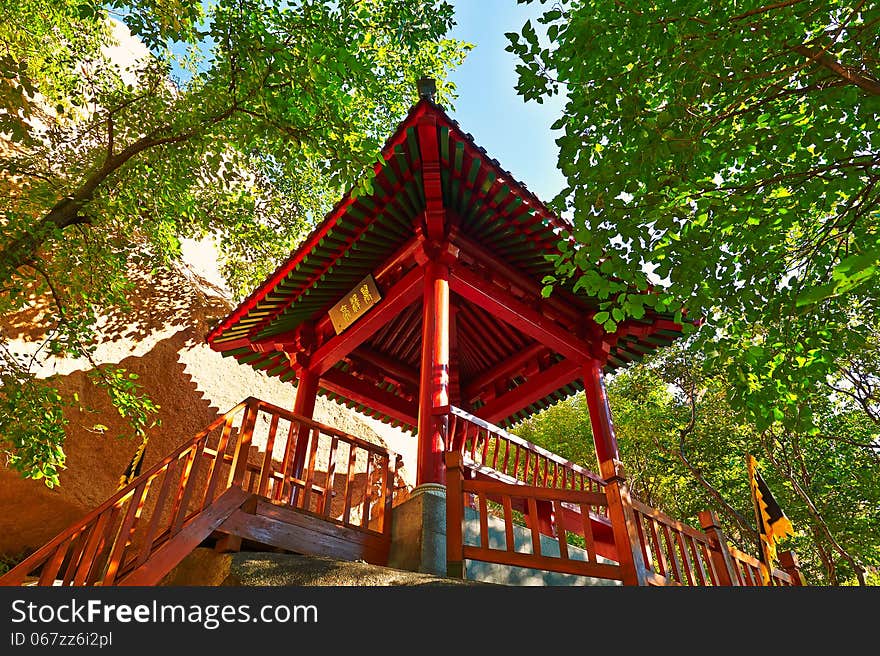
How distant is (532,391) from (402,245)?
325 cm

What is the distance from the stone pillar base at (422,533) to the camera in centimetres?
Result: 459

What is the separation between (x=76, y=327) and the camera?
21.0 feet

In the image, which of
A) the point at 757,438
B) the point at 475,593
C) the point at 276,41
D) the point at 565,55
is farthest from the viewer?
the point at 757,438

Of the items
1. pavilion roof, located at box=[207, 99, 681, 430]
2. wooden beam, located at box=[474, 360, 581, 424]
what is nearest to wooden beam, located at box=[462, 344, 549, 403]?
pavilion roof, located at box=[207, 99, 681, 430]

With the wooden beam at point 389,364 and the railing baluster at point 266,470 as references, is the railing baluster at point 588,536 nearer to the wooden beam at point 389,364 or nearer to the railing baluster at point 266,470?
the railing baluster at point 266,470

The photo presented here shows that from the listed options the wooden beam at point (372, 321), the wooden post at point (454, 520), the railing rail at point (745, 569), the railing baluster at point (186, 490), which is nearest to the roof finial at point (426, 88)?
the wooden beam at point (372, 321)

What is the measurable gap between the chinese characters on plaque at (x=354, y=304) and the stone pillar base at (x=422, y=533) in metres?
3.01

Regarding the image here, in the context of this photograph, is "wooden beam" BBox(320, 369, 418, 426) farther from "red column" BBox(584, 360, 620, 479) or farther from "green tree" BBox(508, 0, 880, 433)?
"green tree" BBox(508, 0, 880, 433)

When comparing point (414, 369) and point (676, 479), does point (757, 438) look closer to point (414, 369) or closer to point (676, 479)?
point (676, 479)

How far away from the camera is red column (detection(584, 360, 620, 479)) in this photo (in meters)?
6.84

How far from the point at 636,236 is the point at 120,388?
6.16 meters

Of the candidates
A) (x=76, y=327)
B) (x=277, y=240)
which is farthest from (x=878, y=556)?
(x=76, y=327)

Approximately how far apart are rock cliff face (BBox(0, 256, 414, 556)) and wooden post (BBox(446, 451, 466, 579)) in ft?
19.5

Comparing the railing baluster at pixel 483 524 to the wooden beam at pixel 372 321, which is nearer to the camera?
the railing baluster at pixel 483 524
